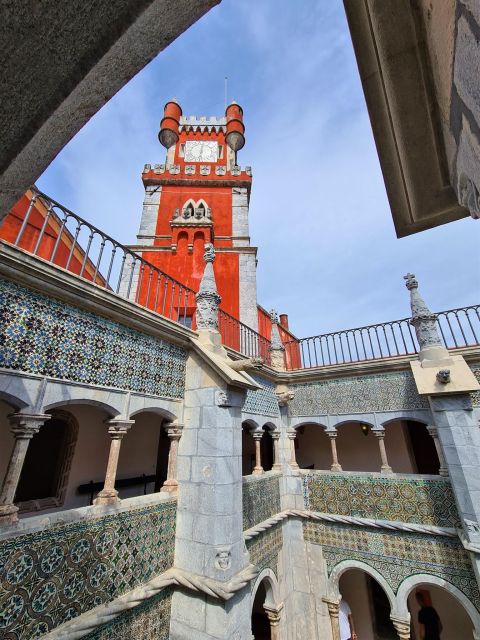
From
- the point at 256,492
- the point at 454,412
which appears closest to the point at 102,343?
the point at 256,492

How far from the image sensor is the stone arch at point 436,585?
493cm

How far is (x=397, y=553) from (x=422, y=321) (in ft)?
15.5

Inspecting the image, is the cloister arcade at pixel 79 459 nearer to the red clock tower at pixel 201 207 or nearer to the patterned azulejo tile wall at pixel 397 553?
the patterned azulejo tile wall at pixel 397 553

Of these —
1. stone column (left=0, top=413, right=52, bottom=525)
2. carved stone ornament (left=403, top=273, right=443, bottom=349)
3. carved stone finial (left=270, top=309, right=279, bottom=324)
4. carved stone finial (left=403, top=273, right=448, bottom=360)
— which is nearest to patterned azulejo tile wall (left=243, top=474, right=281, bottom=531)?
carved stone finial (left=270, top=309, right=279, bottom=324)

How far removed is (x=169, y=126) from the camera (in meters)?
12.9

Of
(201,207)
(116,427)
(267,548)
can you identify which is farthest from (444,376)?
(201,207)

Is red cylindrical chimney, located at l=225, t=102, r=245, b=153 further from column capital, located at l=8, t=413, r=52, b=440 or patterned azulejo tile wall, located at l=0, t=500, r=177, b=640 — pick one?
patterned azulejo tile wall, located at l=0, t=500, r=177, b=640

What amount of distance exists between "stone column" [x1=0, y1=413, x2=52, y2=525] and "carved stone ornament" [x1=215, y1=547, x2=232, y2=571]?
2303mm

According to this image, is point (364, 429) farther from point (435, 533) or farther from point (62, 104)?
point (62, 104)

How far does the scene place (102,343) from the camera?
3377mm

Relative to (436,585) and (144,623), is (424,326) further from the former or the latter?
(144,623)

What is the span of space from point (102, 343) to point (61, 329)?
480 millimetres

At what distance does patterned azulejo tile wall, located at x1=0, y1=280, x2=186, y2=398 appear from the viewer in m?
2.65

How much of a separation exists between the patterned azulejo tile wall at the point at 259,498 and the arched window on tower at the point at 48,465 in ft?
10.2
